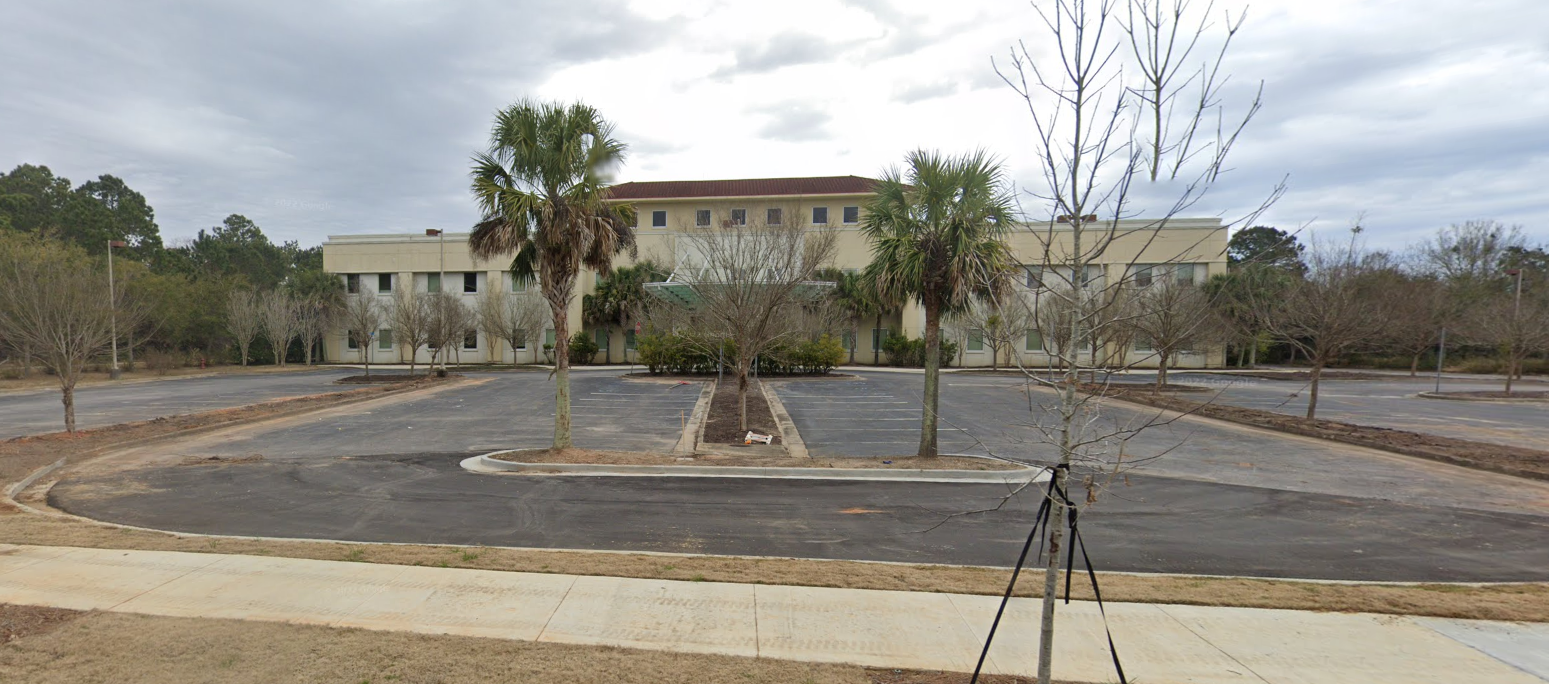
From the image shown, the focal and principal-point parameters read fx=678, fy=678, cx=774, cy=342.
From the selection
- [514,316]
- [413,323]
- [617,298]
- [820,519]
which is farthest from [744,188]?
[820,519]

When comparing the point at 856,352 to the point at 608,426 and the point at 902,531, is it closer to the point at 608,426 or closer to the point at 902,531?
the point at 608,426

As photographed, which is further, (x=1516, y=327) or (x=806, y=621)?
(x=1516, y=327)

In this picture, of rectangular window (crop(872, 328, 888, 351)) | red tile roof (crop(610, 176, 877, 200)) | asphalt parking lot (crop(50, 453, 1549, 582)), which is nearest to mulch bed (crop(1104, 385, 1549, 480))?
asphalt parking lot (crop(50, 453, 1549, 582))

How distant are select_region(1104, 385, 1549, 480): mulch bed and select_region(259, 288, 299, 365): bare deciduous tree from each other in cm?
4971

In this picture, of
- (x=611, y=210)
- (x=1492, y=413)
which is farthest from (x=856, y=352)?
(x=611, y=210)

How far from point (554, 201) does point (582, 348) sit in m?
34.7

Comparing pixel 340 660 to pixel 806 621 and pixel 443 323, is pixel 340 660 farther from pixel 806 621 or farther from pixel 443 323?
pixel 443 323

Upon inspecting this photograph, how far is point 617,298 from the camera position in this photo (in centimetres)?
4506

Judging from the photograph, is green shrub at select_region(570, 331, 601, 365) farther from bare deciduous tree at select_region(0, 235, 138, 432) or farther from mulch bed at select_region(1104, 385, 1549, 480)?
mulch bed at select_region(1104, 385, 1549, 480)

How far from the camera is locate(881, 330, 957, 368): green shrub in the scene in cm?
4447

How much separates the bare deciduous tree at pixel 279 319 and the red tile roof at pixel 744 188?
23.0 metres

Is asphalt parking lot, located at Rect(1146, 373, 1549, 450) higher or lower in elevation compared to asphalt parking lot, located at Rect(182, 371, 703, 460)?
higher

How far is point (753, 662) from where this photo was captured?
4.45 m

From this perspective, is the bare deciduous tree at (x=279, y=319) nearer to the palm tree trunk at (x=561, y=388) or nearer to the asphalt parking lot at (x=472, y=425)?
the asphalt parking lot at (x=472, y=425)
